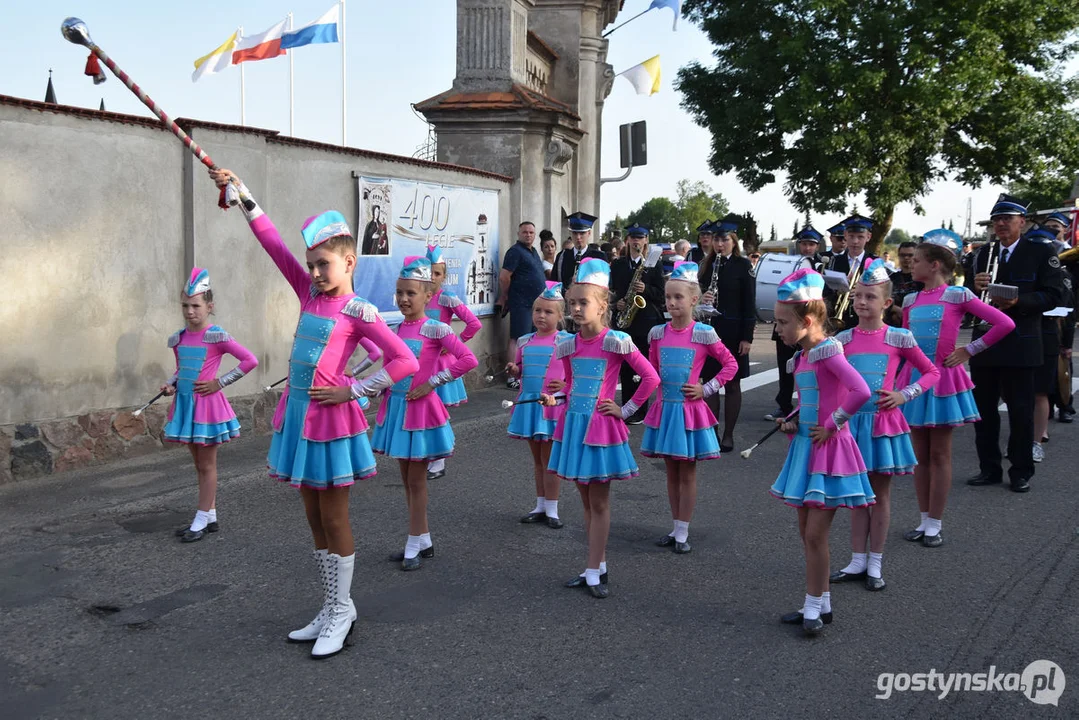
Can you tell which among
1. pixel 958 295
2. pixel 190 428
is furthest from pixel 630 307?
pixel 190 428

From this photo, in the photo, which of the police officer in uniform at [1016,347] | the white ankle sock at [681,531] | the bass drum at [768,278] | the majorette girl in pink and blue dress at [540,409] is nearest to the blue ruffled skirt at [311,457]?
the majorette girl in pink and blue dress at [540,409]

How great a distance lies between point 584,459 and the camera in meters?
5.65

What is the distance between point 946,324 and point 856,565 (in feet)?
6.78

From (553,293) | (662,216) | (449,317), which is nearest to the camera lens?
Result: (553,293)

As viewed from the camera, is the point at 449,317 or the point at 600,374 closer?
the point at 600,374

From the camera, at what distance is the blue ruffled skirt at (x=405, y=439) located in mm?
6152

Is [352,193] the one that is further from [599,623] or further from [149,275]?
[599,623]

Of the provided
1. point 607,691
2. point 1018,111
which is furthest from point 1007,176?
point 607,691

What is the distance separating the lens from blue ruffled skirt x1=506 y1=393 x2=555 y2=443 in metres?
7.04

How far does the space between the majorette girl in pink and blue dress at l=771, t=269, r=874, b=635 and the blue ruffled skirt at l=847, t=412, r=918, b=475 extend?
69 centimetres

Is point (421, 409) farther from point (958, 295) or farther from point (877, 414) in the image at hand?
point (958, 295)

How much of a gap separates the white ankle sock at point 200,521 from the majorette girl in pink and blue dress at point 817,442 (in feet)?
11.9

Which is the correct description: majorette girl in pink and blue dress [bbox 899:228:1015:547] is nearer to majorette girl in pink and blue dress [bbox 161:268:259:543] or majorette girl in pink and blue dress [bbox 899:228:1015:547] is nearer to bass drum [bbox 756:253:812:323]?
majorette girl in pink and blue dress [bbox 161:268:259:543]

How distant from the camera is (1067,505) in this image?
25.0ft
